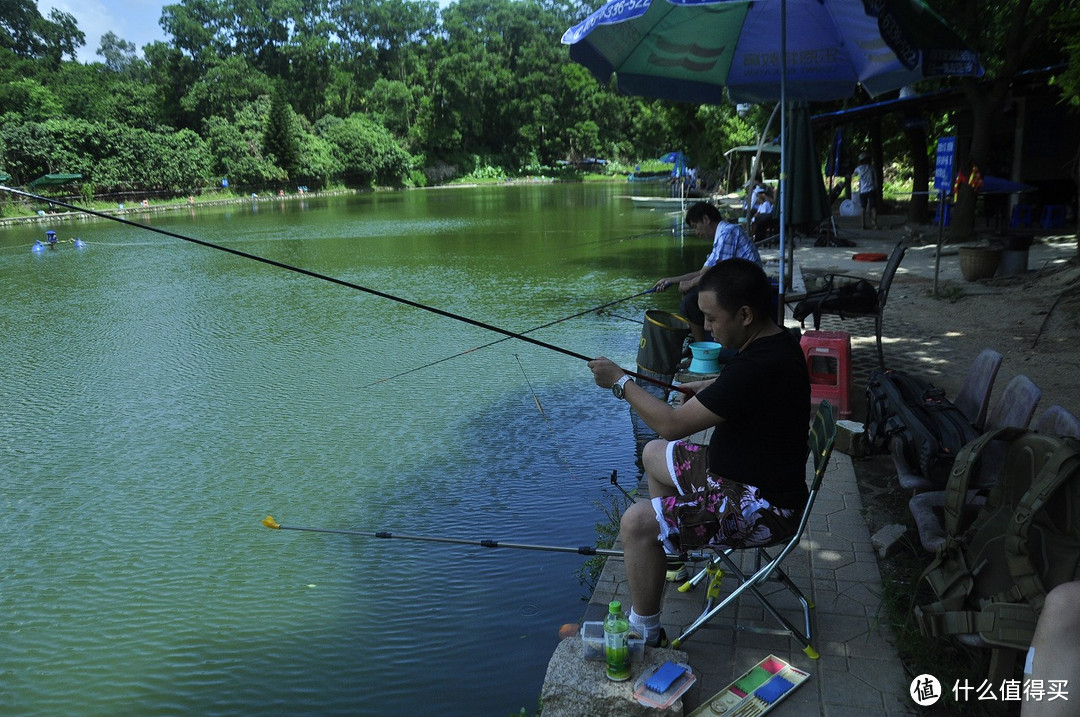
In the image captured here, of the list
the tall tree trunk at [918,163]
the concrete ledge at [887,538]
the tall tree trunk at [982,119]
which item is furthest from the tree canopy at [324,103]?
the concrete ledge at [887,538]

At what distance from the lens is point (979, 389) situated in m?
3.50

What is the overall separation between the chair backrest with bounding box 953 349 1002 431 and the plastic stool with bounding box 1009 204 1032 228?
11.7 metres

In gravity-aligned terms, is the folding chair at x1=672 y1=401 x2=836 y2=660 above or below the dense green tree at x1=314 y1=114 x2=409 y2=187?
below

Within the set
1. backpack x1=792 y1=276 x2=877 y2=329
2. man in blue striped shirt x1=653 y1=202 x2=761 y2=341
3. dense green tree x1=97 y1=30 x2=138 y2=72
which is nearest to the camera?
man in blue striped shirt x1=653 y1=202 x2=761 y2=341

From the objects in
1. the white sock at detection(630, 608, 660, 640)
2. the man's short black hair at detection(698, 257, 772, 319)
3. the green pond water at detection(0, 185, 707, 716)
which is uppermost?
the man's short black hair at detection(698, 257, 772, 319)

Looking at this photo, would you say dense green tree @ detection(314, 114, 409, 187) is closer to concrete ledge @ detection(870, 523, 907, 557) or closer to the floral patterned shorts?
concrete ledge @ detection(870, 523, 907, 557)

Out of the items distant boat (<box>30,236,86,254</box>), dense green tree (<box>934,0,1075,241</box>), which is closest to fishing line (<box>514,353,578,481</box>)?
dense green tree (<box>934,0,1075,241</box>)

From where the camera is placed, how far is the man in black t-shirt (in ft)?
7.91

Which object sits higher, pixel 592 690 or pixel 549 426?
pixel 592 690

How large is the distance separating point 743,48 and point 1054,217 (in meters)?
10.4

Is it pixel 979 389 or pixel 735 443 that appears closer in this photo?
pixel 735 443

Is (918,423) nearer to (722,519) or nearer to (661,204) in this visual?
(722,519)

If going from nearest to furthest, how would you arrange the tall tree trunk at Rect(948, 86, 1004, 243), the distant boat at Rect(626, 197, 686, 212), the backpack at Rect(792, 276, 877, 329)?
the backpack at Rect(792, 276, 877, 329), the tall tree trunk at Rect(948, 86, 1004, 243), the distant boat at Rect(626, 197, 686, 212)

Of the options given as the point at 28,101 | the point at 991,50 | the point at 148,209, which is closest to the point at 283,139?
the point at 28,101
